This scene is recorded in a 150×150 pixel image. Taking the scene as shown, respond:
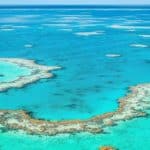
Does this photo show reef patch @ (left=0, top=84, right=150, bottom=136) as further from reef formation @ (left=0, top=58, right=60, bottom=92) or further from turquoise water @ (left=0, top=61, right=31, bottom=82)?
turquoise water @ (left=0, top=61, right=31, bottom=82)

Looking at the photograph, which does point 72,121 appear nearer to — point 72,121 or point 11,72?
point 72,121

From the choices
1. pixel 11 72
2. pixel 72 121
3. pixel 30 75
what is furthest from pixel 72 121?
pixel 11 72

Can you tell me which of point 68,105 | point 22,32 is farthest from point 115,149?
point 22,32

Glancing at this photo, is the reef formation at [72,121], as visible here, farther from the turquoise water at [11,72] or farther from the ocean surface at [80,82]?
the turquoise water at [11,72]

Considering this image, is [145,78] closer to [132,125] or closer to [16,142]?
[132,125]

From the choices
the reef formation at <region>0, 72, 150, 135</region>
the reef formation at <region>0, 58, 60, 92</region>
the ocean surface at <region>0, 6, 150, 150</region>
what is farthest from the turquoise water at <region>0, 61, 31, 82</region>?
the reef formation at <region>0, 72, 150, 135</region>

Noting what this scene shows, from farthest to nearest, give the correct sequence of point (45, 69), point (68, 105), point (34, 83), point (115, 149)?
point (45, 69) → point (34, 83) → point (68, 105) → point (115, 149)
